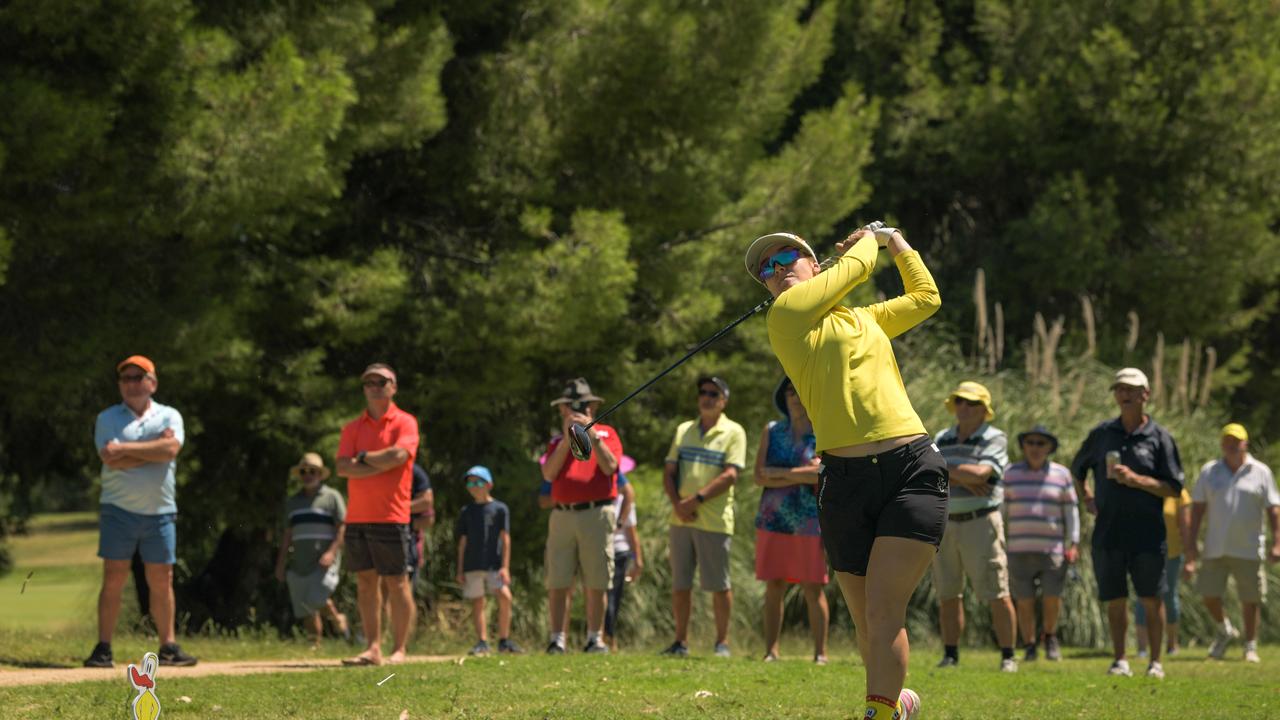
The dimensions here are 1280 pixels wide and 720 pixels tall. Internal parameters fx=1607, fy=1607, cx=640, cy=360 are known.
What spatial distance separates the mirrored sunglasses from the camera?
22.1ft

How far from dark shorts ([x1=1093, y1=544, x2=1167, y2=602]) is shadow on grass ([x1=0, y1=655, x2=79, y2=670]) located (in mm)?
6910

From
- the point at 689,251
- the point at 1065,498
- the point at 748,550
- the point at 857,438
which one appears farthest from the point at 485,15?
the point at 857,438

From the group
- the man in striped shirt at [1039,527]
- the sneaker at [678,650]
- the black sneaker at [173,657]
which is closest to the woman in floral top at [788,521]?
the sneaker at [678,650]

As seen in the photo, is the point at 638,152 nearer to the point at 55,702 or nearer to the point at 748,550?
the point at 748,550

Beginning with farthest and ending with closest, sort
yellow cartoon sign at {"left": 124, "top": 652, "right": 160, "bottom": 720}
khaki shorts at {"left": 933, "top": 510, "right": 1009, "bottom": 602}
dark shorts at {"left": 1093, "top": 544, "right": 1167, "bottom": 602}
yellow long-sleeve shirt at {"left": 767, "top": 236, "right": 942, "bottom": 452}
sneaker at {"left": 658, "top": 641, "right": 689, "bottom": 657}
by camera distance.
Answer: sneaker at {"left": 658, "top": 641, "right": 689, "bottom": 657}
khaki shorts at {"left": 933, "top": 510, "right": 1009, "bottom": 602}
dark shorts at {"left": 1093, "top": 544, "right": 1167, "bottom": 602}
yellow long-sleeve shirt at {"left": 767, "top": 236, "right": 942, "bottom": 452}
yellow cartoon sign at {"left": 124, "top": 652, "right": 160, "bottom": 720}

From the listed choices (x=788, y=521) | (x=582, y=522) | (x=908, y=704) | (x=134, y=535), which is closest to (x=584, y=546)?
(x=582, y=522)

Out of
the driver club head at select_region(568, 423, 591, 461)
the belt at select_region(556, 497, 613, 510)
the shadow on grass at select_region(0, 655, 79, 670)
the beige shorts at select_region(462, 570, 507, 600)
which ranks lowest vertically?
the shadow on grass at select_region(0, 655, 79, 670)

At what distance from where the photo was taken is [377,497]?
1080 cm

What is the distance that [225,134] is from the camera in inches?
513

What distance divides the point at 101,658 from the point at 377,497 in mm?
2088

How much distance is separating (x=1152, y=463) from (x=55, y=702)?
6.91m

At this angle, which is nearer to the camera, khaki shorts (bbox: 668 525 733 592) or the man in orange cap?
the man in orange cap

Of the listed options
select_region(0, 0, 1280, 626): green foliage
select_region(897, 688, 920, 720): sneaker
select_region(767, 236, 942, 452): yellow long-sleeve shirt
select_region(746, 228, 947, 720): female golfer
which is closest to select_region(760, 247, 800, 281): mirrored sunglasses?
select_region(746, 228, 947, 720): female golfer

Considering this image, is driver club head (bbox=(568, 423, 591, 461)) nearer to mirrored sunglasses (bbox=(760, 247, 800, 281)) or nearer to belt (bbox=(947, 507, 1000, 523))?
mirrored sunglasses (bbox=(760, 247, 800, 281))
